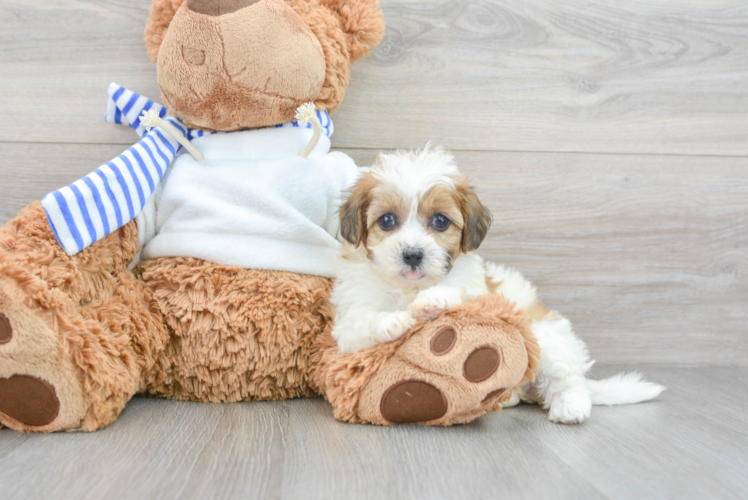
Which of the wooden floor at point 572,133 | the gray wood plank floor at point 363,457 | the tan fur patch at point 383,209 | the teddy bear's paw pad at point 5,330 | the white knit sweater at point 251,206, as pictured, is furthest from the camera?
the wooden floor at point 572,133

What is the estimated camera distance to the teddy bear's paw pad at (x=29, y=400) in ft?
3.98

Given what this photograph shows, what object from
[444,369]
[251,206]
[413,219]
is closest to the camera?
[444,369]

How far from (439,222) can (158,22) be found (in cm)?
96

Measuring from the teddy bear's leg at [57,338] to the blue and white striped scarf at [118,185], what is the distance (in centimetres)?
6

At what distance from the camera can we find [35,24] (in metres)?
1.78

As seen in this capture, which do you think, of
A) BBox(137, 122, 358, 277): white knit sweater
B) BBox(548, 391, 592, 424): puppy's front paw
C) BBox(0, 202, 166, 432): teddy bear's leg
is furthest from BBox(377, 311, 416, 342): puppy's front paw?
BBox(0, 202, 166, 432): teddy bear's leg

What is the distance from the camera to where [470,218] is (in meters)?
1.45

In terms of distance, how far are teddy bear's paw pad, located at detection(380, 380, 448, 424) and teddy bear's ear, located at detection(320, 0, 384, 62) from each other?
3.17 feet

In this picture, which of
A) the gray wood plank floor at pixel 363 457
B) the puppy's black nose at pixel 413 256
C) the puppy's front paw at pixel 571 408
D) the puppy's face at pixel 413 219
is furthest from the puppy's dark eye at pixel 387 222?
the puppy's front paw at pixel 571 408

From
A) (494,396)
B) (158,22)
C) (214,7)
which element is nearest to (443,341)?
(494,396)

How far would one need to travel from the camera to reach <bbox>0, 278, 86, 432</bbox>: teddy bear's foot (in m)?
1.19

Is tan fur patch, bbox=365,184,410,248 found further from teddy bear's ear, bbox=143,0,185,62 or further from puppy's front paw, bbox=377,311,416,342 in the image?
teddy bear's ear, bbox=143,0,185,62

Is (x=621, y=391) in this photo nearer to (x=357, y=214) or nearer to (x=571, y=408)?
(x=571, y=408)

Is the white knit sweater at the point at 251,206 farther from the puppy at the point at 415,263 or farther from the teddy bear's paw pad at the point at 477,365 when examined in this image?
the teddy bear's paw pad at the point at 477,365
